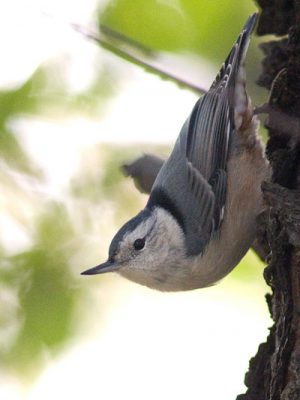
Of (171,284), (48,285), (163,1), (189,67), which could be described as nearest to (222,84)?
(189,67)

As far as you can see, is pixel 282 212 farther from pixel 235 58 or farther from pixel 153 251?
pixel 153 251

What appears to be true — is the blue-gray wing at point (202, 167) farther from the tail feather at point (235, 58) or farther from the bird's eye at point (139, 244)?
the bird's eye at point (139, 244)

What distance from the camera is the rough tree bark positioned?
7.44 ft

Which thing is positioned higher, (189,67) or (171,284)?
(189,67)

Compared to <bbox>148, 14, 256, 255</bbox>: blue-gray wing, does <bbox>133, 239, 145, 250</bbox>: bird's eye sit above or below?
below

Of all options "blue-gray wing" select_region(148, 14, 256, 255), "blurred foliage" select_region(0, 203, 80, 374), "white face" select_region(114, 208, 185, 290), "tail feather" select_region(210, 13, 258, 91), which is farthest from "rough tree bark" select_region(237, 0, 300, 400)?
"blurred foliage" select_region(0, 203, 80, 374)

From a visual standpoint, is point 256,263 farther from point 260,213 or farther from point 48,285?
point 48,285

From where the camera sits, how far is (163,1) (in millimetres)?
3002

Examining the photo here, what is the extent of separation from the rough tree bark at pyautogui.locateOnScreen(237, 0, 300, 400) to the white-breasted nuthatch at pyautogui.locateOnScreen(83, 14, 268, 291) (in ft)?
0.41

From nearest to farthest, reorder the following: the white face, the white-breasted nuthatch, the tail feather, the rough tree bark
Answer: the rough tree bark, the tail feather, the white-breasted nuthatch, the white face

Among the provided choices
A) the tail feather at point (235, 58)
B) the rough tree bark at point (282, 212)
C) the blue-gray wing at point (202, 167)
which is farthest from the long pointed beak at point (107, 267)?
the tail feather at point (235, 58)

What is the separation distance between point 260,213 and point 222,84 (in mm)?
521

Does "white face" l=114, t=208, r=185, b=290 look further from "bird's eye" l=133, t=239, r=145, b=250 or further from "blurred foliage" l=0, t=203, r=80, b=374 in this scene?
"blurred foliage" l=0, t=203, r=80, b=374

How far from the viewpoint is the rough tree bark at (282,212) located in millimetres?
2268
